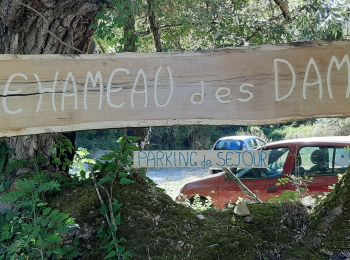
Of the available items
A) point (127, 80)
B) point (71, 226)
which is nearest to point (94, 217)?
point (71, 226)

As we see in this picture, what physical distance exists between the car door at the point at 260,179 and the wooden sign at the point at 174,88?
5.07 metres

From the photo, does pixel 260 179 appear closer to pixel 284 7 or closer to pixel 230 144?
pixel 284 7

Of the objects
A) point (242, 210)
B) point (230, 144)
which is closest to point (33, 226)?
point (242, 210)

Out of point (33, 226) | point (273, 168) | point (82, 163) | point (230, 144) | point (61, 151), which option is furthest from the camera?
point (230, 144)

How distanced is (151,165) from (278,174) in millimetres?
5393

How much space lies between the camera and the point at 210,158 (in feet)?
9.93

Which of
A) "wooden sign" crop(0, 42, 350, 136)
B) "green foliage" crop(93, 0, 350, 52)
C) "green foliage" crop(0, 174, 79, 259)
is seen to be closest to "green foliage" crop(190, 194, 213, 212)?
"wooden sign" crop(0, 42, 350, 136)

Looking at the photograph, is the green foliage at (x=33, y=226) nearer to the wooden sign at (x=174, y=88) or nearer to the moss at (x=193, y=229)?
the moss at (x=193, y=229)

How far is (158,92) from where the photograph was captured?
3.14 metres

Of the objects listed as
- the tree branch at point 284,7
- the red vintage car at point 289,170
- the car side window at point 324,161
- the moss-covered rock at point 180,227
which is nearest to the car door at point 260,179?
the red vintage car at point 289,170

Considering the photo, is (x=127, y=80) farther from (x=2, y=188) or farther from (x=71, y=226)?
(x=2, y=188)

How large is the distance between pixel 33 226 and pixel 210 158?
3.45 ft

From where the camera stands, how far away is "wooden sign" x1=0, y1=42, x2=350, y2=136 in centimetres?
308

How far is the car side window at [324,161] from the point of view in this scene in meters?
7.80
